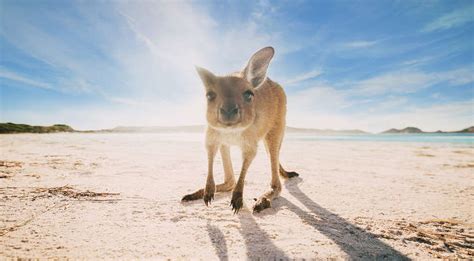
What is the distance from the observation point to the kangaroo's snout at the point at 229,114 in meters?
2.47

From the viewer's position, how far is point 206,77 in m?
2.82

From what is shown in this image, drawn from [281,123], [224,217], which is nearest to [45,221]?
[224,217]

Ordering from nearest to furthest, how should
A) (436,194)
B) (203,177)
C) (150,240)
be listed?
(150,240)
(436,194)
(203,177)

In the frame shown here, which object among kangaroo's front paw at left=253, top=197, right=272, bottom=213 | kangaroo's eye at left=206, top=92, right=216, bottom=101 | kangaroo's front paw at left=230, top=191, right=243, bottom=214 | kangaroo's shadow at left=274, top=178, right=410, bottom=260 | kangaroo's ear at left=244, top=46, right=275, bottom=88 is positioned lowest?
kangaroo's shadow at left=274, top=178, right=410, bottom=260

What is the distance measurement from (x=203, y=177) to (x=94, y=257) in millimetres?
2600

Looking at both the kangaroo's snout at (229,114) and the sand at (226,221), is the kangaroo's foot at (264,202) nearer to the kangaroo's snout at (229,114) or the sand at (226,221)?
the sand at (226,221)

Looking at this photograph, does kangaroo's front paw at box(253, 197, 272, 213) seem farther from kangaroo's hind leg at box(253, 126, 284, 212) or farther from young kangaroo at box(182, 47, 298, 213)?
kangaroo's hind leg at box(253, 126, 284, 212)

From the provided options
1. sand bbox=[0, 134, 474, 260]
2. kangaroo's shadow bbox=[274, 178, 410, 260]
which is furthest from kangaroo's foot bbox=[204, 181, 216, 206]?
kangaroo's shadow bbox=[274, 178, 410, 260]

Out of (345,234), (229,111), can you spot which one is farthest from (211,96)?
(345,234)

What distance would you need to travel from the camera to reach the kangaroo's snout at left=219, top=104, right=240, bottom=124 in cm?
247

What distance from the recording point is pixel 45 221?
2.12 m

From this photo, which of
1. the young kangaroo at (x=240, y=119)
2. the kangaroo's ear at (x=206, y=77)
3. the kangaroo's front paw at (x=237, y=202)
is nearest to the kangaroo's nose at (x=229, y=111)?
the young kangaroo at (x=240, y=119)

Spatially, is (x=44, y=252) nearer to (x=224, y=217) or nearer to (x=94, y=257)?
(x=94, y=257)

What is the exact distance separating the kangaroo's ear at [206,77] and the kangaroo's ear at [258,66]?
16.3 inches
